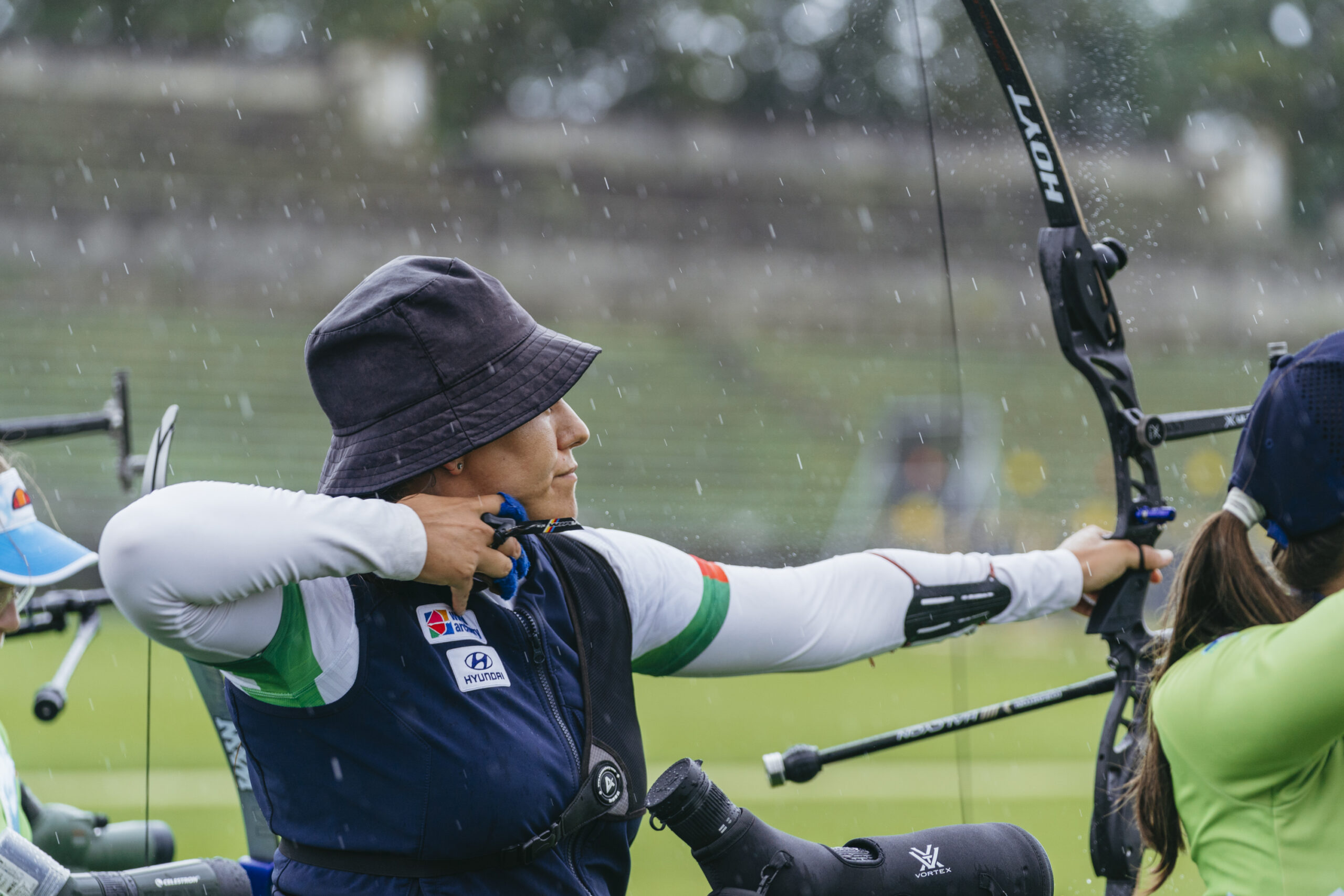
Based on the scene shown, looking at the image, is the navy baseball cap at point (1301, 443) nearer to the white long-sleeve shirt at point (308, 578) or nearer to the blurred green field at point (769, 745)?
the white long-sleeve shirt at point (308, 578)

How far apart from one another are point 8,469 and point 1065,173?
1664 millimetres

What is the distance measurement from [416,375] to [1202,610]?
954 millimetres

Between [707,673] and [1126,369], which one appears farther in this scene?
[1126,369]

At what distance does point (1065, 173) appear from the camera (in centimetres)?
203

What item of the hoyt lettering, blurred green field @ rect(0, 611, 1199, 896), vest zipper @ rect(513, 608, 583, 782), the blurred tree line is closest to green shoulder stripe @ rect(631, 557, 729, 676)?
vest zipper @ rect(513, 608, 583, 782)

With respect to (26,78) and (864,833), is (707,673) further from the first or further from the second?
(26,78)

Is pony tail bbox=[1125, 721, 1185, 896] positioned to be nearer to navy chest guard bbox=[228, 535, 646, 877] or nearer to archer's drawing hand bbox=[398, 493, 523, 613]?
navy chest guard bbox=[228, 535, 646, 877]

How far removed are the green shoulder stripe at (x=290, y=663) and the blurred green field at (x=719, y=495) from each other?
356cm

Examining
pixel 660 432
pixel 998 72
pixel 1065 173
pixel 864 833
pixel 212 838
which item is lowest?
pixel 660 432

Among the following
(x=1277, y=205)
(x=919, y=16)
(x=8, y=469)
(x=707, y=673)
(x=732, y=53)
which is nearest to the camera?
(x=707, y=673)

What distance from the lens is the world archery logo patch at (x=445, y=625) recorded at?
1.41 metres

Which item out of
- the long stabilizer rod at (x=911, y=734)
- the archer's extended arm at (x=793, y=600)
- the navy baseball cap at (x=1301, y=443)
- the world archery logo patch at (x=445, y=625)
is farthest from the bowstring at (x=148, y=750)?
the navy baseball cap at (x=1301, y=443)

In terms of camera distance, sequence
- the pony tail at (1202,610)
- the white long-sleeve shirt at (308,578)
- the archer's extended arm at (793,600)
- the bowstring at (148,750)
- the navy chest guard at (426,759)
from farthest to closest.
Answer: the bowstring at (148,750) < the archer's extended arm at (793,600) < the pony tail at (1202,610) < the navy chest guard at (426,759) < the white long-sleeve shirt at (308,578)

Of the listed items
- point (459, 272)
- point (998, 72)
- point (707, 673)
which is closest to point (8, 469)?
point (459, 272)
